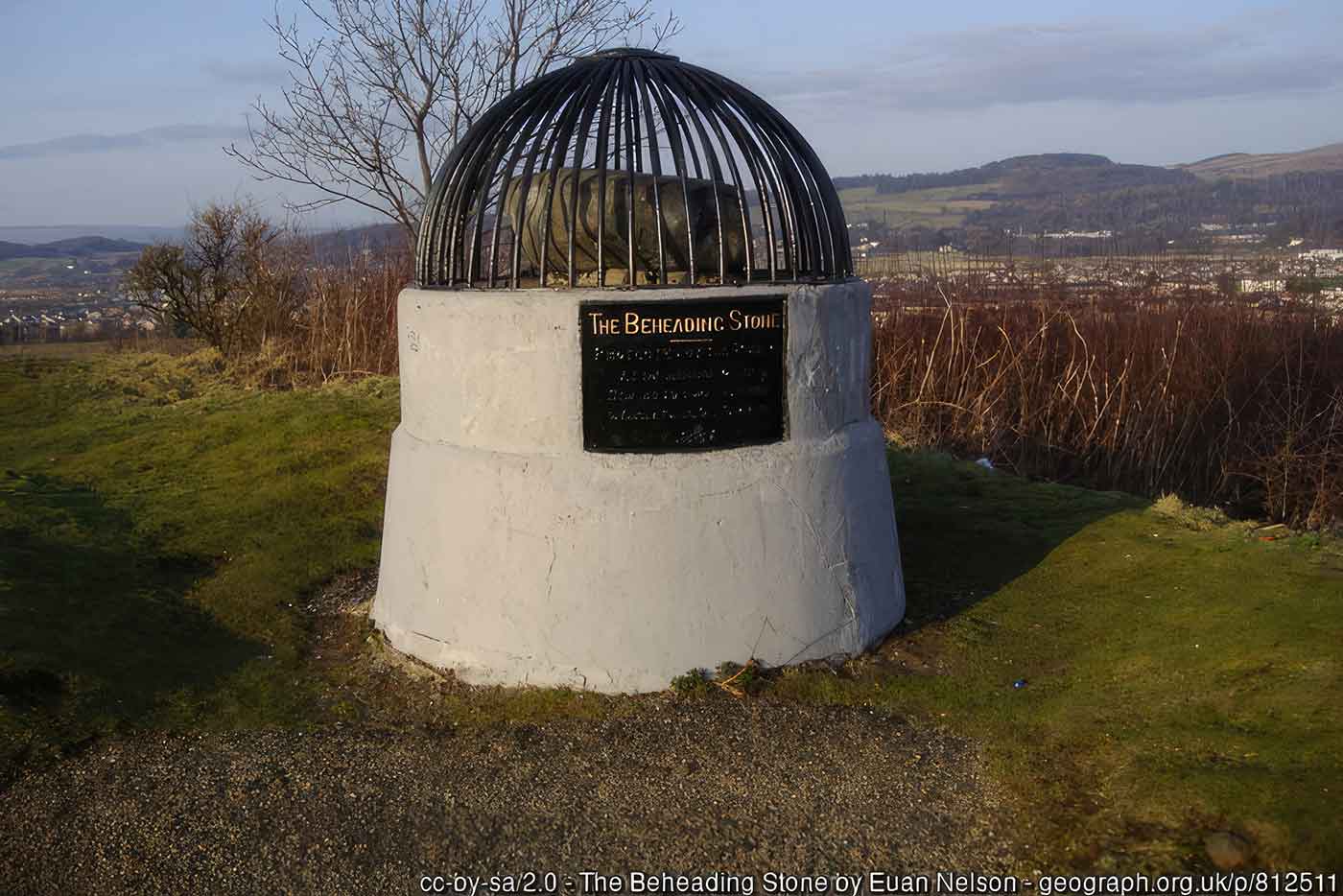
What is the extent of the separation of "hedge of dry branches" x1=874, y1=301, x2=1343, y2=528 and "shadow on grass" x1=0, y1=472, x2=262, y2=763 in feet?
23.6

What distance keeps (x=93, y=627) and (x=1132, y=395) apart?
975 cm

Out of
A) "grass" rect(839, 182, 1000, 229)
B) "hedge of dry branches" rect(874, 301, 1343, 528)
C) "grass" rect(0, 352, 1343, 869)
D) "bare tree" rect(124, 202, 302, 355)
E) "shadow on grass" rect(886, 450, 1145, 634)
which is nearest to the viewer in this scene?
"grass" rect(0, 352, 1343, 869)

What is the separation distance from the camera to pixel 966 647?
5.39 m

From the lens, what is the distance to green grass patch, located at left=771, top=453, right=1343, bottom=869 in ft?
11.8

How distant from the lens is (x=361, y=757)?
434 centimetres

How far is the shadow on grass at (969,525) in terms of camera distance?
20.3 ft

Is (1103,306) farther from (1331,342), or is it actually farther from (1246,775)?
(1246,775)

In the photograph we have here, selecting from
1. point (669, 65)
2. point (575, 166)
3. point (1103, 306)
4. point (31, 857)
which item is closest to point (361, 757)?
point (31, 857)

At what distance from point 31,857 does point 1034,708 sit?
3.91m

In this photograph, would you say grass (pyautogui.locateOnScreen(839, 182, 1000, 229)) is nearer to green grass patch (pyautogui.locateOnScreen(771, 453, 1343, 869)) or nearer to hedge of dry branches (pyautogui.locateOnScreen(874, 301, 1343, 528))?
hedge of dry branches (pyautogui.locateOnScreen(874, 301, 1343, 528))

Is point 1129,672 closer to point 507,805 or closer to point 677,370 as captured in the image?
point 677,370

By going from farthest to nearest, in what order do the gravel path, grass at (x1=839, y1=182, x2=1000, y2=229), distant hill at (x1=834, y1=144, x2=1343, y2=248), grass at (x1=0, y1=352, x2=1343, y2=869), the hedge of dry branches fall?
grass at (x1=839, y1=182, x2=1000, y2=229) → distant hill at (x1=834, y1=144, x2=1343, y2=248) → the hedge of dry branches → grass at (x1=0, y1=352, x2=1343, y2=869) → the gravel path

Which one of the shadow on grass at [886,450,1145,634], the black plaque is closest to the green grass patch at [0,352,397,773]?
the black plaque

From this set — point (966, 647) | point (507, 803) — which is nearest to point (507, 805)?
point (507, 803)
